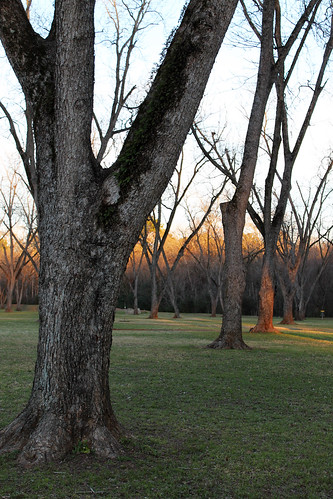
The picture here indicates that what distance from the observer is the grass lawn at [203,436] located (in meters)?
3.14

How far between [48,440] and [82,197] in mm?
1860

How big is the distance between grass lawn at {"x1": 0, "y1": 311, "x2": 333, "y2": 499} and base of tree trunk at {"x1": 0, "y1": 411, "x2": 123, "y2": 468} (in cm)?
8

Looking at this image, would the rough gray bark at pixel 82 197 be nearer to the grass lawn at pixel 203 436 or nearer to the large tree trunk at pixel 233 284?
the grass lawn at pixel 203 436

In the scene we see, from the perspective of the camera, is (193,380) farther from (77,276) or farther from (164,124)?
(164,124)

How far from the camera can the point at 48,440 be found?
11.4 ft

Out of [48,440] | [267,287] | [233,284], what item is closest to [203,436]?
[48,440]

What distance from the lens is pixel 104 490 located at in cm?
304

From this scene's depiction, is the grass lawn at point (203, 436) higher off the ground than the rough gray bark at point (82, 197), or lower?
lower

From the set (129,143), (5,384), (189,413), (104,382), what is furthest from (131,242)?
(5,384)

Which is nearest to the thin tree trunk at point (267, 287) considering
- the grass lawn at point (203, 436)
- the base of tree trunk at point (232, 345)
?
the base of tree trunk at point (232, 345)

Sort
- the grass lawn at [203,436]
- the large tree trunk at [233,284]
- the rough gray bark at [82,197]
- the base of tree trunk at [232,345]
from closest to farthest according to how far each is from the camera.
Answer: the grass lawn at [203,436], the rough gray bark at [82,197], the base of tree trunk at [232,345], the large tree trunk at [233,284]

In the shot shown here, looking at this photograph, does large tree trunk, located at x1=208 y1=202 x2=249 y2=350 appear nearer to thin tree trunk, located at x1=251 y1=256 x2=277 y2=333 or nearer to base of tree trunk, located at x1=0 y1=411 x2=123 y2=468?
thin tree trunk, located at x1=251 y1=256 x2=277 y2=333

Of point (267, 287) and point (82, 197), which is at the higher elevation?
point (82, 197)

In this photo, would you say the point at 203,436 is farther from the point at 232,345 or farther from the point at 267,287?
the point at 267,287
